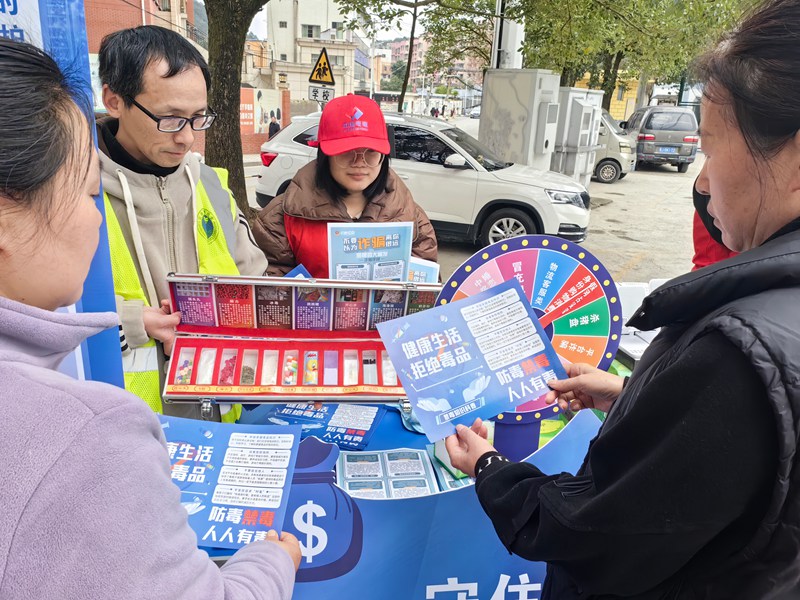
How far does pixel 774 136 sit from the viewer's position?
797 mm

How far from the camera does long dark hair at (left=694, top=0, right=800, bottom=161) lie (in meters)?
0.77

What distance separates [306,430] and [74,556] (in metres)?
1.21

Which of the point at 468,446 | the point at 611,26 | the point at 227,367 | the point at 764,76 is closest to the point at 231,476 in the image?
the point at 227,367

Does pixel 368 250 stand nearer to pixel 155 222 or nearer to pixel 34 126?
pixel 155 222

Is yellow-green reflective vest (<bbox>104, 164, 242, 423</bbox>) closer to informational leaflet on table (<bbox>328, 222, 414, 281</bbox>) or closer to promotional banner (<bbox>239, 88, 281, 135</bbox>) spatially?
informational leaflet on table (<bbox>328, 222, 414, 281</bbox>)

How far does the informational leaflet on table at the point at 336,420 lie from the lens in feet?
5.87

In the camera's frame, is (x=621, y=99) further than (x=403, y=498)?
Yes

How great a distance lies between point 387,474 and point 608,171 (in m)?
15.0

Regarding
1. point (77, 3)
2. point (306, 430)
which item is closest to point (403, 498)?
point (306, 430)

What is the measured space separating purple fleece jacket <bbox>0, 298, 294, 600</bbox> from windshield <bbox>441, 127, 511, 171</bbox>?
23.6 ft

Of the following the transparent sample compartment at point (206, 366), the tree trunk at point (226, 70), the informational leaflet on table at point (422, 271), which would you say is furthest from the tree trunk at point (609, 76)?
the transparent sample compartment at point (206, 366)

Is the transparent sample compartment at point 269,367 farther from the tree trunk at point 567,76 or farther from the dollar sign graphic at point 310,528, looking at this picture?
the tree trunk at point 567,76

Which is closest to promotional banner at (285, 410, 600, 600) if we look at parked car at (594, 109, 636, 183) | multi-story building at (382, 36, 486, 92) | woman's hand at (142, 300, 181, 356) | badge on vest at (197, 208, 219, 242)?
woman's hand at (142, 300, 181, 356)

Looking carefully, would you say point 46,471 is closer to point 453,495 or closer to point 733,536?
point 733,536
